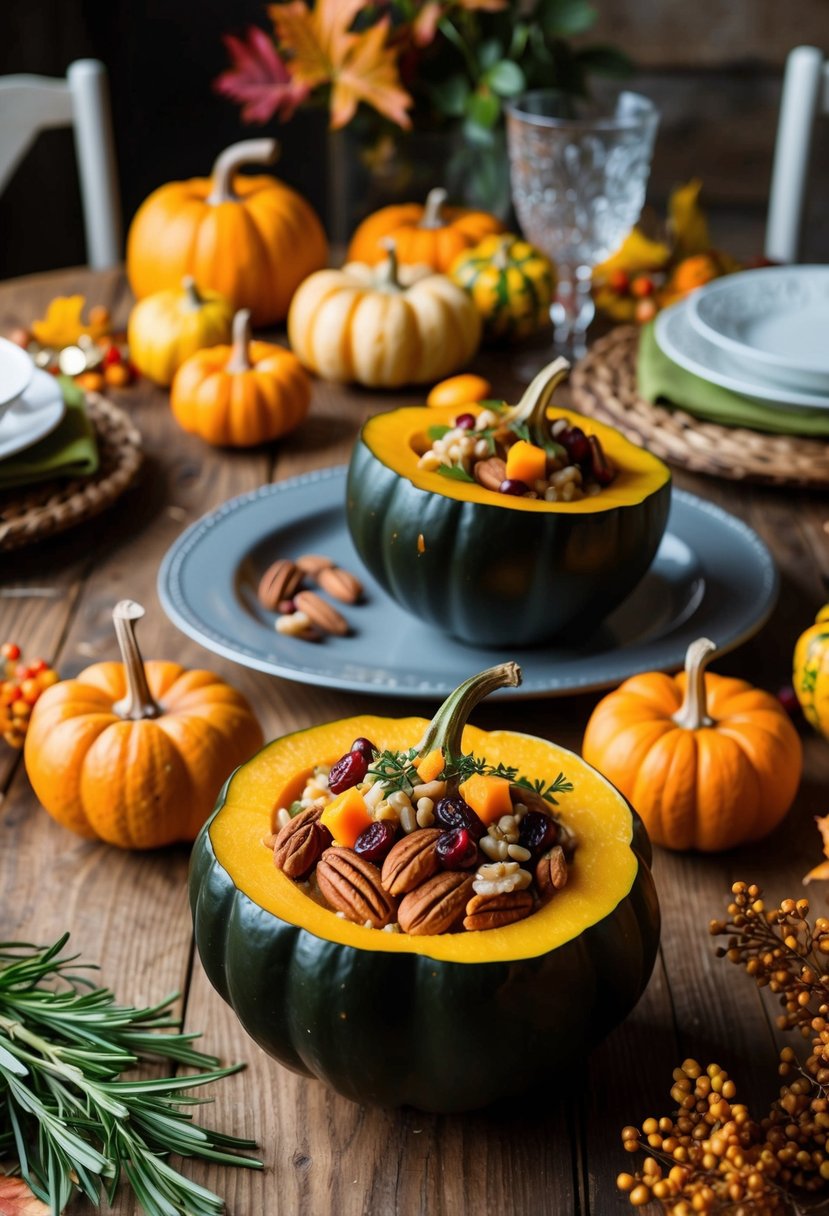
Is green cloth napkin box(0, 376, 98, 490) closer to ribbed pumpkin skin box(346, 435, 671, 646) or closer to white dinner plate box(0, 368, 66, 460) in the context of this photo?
white dinner plate box(0, 368, 66, 460)

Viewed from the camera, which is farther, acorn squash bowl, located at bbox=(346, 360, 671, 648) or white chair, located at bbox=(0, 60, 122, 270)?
white chair, located at bbox=(0, 60, 122, 270)

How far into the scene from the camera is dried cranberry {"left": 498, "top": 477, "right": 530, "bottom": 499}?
3.94ft

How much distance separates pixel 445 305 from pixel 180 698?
872 millimetres

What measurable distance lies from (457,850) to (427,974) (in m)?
0.07

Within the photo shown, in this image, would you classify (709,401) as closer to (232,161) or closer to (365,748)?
(232,161)

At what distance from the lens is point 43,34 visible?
11.2 ft

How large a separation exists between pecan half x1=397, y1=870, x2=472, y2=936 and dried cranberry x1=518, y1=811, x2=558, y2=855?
2.3 inches

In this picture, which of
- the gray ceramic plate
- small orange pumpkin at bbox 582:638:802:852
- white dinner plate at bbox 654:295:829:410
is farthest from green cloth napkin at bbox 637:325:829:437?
small orange pumpkin at bbox 582:638:802:852

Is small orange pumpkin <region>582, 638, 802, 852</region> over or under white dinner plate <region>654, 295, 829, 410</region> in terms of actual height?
under

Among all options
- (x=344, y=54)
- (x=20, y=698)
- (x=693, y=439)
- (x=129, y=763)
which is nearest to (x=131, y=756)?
(x=129, y=763)

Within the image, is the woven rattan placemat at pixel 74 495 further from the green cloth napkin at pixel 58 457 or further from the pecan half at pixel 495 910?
the pecan half at pixel 495 910

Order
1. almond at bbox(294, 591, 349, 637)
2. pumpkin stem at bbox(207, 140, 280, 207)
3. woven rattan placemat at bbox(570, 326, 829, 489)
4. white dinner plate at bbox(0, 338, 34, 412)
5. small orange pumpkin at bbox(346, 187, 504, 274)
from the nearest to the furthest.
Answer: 1. almond at bbox(294, 591, 349, 637)
2. white dinner plate at bbox(0, 338, 34, 412)
3. woven rattan placemat at bbox(570, 326, 829, 489)
4. pumpkin stem at bbox(207, 140, 280, 207)
5. small orange pumpkin at bbox(346, 187, 504, 274)

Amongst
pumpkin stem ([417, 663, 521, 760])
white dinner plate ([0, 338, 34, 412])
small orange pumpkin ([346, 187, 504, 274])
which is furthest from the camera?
small orange pumpkin ([346, 187, 504, 274])

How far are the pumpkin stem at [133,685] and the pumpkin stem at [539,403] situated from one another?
393 millimetres
